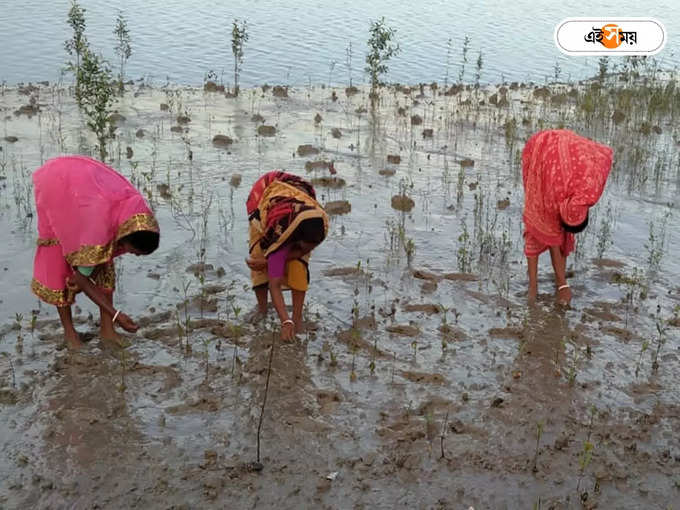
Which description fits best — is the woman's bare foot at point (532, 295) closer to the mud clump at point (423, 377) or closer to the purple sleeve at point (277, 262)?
the mud clump at point (423, 377)

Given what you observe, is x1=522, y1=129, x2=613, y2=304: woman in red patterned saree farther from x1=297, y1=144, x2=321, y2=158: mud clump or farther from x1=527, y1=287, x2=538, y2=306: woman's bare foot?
x1=297, y1=144, x2=321, y2=158: mud clump

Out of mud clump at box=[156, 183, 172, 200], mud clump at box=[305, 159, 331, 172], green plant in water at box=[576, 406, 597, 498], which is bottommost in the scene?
→ green plant in water at box=[576, 406, 597, 498]

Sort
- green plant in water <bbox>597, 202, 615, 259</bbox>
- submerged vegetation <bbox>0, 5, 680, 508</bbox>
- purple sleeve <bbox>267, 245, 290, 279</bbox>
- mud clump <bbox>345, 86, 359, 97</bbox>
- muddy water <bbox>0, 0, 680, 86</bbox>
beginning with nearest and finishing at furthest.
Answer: submerged vegetation <bbox>0, 5, 680, 508</bbox> < purple sleeve <bbox>267, 245, 290, 279</bbox> < green plant in water <bbox>597, 202, 615, 259</bbox> < mud clump <bbox>345, 86, 359, 97</bbox> < muddy water <bbox>0, 0, 680, 86</bbox>

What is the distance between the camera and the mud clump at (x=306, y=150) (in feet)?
29.7

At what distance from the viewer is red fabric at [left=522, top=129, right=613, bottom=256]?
16.8 ft

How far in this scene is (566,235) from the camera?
5496 mm

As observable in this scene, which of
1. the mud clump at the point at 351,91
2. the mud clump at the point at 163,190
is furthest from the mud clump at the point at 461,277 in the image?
the mud clump at the point at 351,91

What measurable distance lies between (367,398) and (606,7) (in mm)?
22564

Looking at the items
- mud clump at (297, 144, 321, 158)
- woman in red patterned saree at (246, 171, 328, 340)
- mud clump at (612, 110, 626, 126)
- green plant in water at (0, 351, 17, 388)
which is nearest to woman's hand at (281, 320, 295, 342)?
woman in red patterned saree at (246, 171, 328, 340)

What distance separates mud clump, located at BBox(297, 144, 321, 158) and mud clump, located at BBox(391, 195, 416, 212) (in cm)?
193

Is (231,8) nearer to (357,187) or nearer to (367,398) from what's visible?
(357,187)

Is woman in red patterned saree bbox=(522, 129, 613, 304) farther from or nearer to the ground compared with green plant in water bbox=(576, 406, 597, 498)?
farther from the ground

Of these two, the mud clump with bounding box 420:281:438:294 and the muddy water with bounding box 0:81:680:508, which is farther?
the mud clump with bounding box 420:281:438:294

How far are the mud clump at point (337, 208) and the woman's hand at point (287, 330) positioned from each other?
8.35ft
